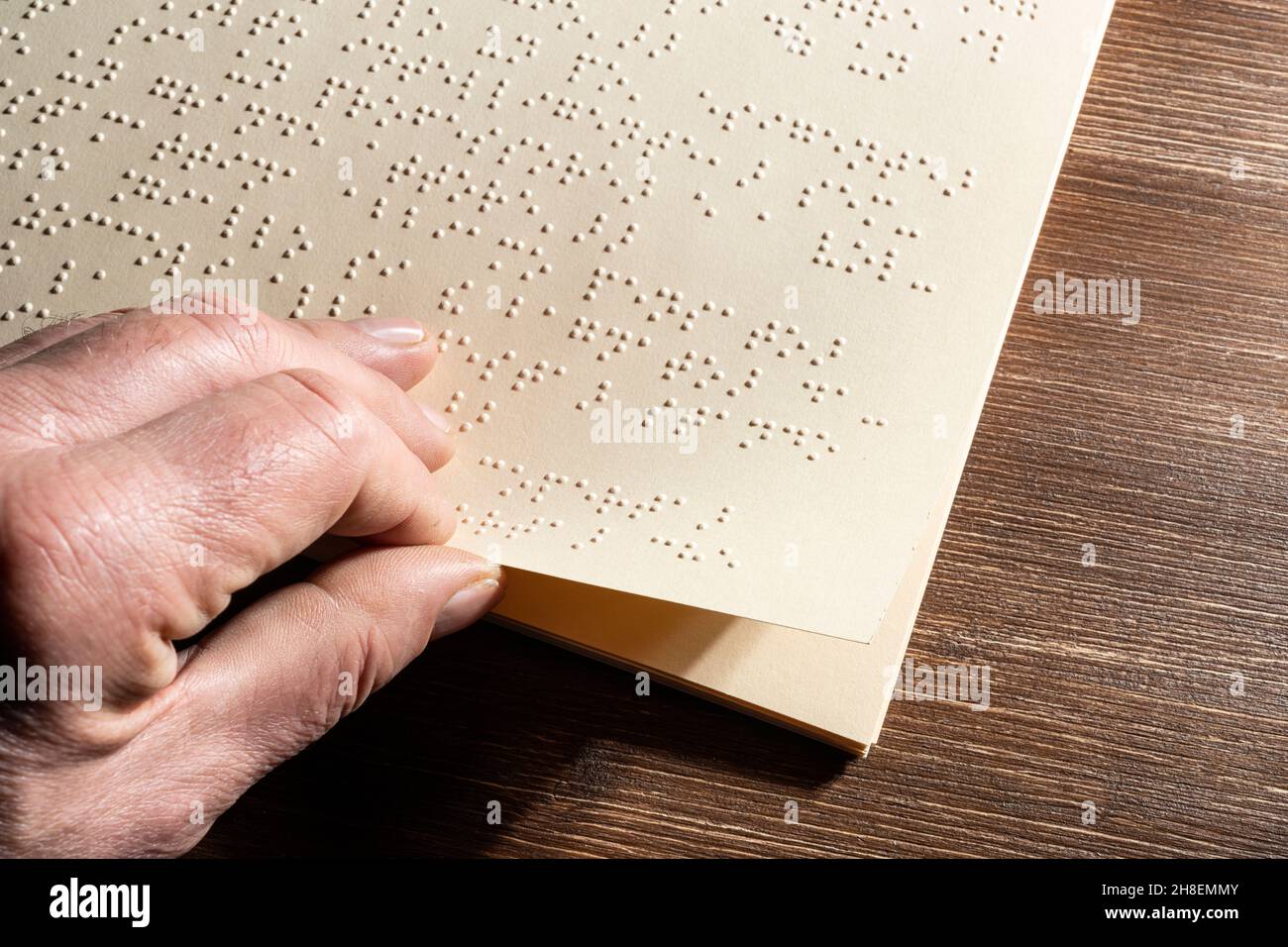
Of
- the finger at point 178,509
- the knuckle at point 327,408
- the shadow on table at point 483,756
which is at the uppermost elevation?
the knuckle at point 327,408

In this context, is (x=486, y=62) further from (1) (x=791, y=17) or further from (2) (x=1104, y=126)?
(2) (x=1104, y=126)

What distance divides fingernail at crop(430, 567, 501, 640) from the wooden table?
5 centimetres

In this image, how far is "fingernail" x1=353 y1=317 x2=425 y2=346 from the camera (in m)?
0.59

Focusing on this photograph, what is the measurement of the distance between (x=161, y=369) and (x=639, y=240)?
0.30 meters

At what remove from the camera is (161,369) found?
0.46m

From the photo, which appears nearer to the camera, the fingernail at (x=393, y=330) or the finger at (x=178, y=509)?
the finger at (x=178, y=509)

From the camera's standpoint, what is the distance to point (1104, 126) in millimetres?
748

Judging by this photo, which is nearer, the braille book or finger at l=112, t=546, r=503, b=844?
finger at l=112, t=546, r=503, b=844

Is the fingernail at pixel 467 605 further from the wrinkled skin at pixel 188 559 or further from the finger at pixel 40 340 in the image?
the finger at pixel 40 340

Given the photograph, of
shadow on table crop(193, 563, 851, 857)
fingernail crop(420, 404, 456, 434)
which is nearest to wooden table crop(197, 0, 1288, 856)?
shadow on table crop(193, 563, 851, 857)

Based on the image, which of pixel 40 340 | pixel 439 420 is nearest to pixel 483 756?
pixel 439 420

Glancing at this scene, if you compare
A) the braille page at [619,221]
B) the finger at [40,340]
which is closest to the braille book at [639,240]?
the braille page at [619,221]

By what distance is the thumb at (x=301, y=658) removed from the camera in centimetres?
46

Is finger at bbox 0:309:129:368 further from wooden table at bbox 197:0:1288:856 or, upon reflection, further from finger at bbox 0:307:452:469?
wooden table at bbox 197:0:1288:856
